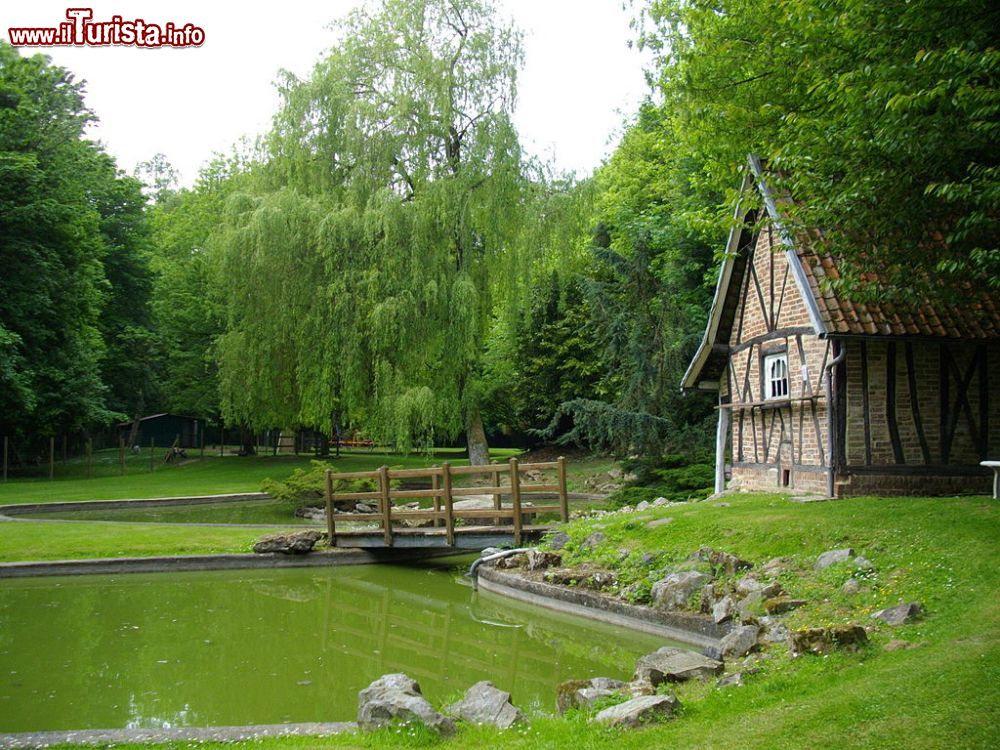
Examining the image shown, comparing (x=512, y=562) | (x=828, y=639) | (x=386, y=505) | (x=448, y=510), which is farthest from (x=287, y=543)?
(x=828, y=639)

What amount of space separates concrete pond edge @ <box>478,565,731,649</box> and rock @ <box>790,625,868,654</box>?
1.50 meters

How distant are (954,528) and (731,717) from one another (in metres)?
6.04

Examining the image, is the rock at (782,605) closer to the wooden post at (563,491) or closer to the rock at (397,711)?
the rock at (397,711)

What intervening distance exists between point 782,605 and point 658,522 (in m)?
5.22

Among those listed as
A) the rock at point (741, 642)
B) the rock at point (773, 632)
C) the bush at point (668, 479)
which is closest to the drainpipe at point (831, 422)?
the bush at point (668, 479)

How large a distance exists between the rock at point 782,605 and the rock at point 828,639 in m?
1.91

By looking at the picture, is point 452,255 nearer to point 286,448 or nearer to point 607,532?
point 607,532

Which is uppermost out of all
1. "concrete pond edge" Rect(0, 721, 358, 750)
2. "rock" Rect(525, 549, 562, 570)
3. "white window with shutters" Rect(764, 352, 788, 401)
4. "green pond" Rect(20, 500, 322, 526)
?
"white window with shutters" Rect(764, 352, 788, 401)

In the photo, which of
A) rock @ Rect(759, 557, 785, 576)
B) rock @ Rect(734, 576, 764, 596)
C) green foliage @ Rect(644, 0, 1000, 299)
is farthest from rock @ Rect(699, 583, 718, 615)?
green foliage @ Rect(644, 0, 1000, 299)

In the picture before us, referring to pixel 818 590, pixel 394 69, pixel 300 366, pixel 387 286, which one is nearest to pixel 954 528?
pixel 818 590

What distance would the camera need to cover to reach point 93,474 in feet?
129

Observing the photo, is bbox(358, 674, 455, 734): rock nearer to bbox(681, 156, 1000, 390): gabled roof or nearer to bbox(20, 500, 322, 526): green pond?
bbox(681, 156, 1000, 390): gabled roof

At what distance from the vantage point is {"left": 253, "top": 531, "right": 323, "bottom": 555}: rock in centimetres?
1806

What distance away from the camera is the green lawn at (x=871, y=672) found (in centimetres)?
586
